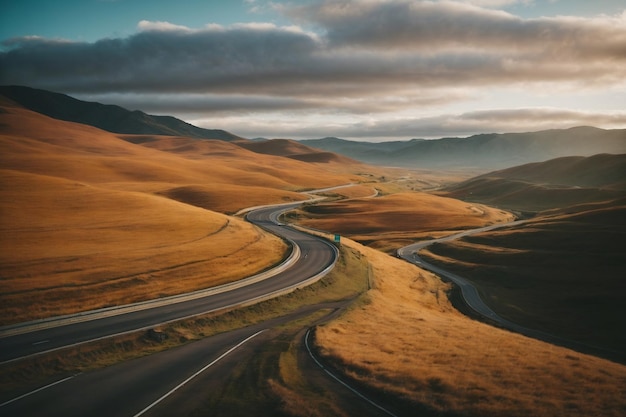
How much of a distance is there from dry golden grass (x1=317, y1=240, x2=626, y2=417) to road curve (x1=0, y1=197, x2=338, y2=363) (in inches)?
467

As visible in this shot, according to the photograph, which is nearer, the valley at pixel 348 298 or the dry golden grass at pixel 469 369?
the dry golden grass at pixel 469 369

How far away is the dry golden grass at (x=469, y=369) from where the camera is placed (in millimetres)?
20297

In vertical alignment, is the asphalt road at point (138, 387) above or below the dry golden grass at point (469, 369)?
below

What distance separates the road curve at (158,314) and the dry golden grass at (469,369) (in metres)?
11.9

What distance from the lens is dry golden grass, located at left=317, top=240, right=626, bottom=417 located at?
20297 millimetres

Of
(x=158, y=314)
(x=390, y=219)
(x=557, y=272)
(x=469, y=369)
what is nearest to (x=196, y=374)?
(x=158, y=314)

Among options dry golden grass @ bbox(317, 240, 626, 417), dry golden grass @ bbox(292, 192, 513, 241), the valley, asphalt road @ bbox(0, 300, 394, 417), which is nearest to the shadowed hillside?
the valley

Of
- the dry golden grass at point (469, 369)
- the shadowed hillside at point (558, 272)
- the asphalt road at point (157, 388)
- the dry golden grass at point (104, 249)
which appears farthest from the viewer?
the shadowed hillside at point (558, 272)

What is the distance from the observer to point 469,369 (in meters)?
25.2

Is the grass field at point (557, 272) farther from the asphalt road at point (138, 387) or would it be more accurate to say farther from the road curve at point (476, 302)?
the asphalt road at point (138, 387)

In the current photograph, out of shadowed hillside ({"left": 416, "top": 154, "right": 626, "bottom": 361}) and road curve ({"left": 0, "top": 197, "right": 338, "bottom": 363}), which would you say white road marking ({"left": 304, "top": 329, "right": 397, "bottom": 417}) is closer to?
road curve ({"left": 0, "top": 197, "right": 338, "bottom": 363})

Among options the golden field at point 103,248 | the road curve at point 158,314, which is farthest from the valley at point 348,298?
the road curve at point 158,314

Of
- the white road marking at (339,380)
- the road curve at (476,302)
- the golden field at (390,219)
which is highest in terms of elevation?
the white road marking at (339,380)

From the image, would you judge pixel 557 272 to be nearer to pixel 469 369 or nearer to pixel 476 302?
pixel 476 302
